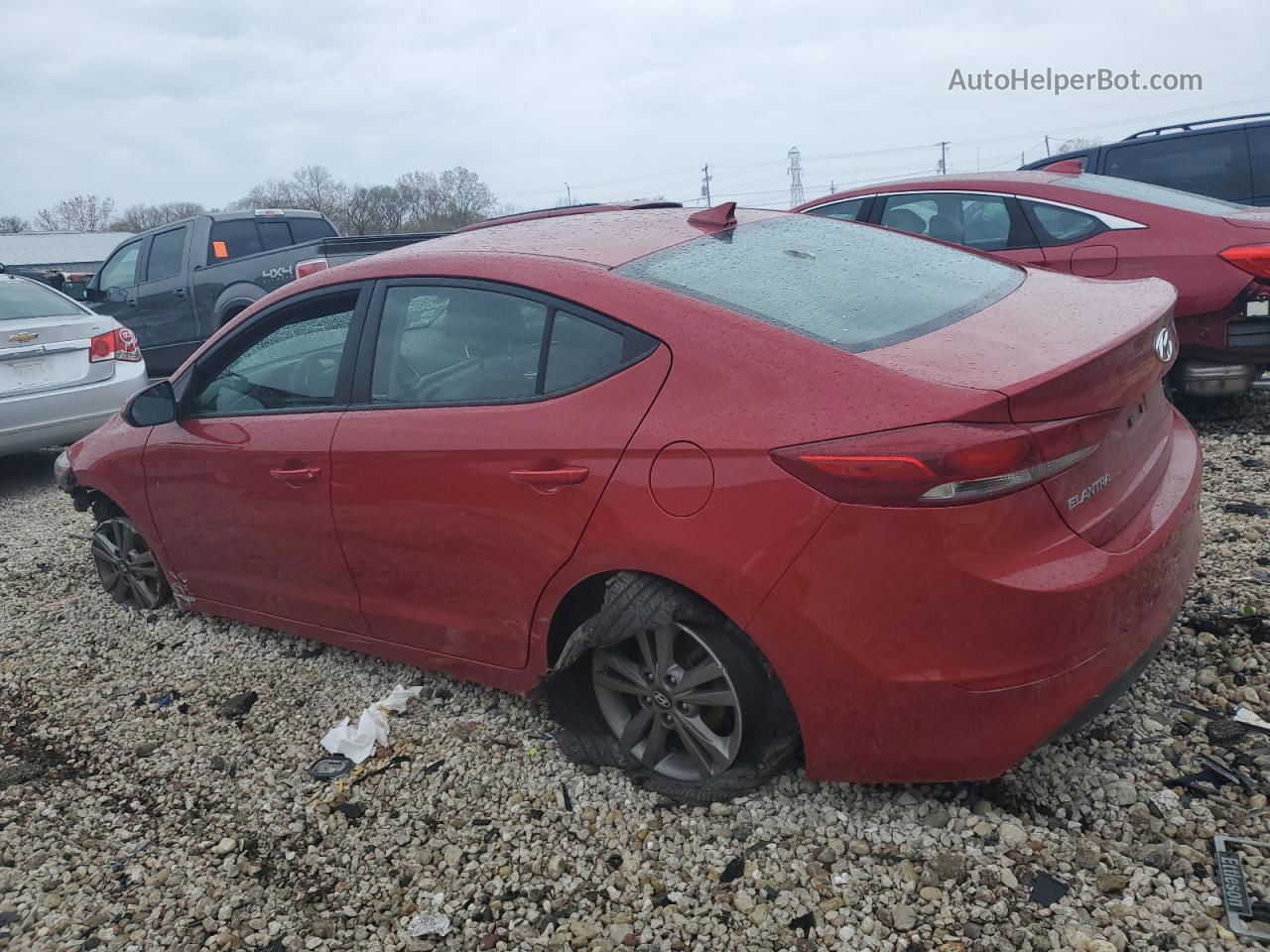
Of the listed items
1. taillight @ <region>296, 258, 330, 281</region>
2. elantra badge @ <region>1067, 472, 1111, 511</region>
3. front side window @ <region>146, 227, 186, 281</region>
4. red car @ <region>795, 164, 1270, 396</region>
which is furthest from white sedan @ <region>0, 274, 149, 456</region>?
elantra badge @ <region>1067, 472, 1111, 511</region>

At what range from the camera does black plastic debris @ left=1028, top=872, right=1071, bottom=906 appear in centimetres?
221

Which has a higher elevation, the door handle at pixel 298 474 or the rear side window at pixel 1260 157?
the rear side window at pixel 1260 157

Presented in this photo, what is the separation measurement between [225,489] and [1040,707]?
9.64 feet

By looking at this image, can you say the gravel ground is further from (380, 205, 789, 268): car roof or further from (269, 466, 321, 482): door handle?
(380, 205, 789, 268): car roof

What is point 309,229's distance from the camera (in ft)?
38.4

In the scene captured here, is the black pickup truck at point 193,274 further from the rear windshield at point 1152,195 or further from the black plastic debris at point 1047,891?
the black plastic debris at point 1047,891

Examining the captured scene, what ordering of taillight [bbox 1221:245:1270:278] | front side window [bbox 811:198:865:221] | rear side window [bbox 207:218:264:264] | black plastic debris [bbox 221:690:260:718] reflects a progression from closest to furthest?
black plastic debris [bbox 221:690:260:718] < taillight [bbox 1221:245:1270:278] < front side window [bbox 811:198:865:221] < rear side window [bbox 207:218:264:264]

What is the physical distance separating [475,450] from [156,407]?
1.83m

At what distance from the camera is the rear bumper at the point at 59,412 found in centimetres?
668

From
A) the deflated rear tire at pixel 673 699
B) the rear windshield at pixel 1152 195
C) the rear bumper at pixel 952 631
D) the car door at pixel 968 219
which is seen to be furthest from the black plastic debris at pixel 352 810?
the rear windshield at pixel 1152 195

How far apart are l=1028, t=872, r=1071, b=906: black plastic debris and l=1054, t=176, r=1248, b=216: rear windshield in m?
4.46

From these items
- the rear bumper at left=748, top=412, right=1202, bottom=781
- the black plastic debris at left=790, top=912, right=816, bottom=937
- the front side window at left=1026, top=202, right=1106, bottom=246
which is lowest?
the black plastic debris at left=790, top=912, right=816, bottom=937

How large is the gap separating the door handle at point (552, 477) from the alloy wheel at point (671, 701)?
0.46 metres

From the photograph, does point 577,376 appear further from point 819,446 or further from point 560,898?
point 560,898
